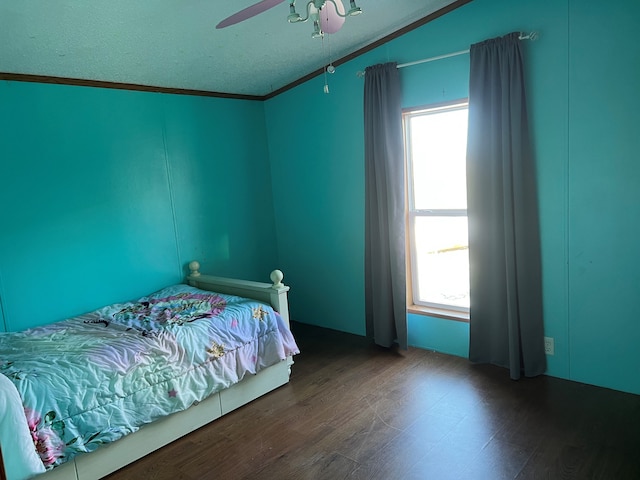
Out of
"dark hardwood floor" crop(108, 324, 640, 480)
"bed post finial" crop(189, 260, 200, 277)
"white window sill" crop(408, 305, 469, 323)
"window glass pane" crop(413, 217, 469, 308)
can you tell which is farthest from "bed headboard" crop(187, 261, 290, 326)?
"window glass pane" crop(413, 217, 469, 308)

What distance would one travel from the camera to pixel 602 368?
2873 millimetres

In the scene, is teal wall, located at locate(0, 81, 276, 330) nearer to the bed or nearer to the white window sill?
the bed

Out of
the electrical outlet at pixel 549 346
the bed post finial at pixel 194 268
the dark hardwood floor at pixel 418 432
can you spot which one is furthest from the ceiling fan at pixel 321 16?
the electrical outlet at pixel 549 346

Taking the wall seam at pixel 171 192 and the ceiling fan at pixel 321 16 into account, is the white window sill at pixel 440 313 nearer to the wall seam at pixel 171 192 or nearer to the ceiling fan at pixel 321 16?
the wall seam at pixel 171 192

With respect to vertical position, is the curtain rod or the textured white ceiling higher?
the textured white ceiling

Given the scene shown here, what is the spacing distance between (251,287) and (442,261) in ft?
5.09

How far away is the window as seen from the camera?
137 inches

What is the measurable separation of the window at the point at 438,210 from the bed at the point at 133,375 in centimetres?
125

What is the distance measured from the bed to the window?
1.25 meters

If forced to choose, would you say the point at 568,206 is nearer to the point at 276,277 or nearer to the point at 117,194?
the point at 276,277

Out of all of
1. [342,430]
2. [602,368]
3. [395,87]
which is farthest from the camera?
[395,87]

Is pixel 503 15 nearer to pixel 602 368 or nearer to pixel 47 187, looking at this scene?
pixel 602 368

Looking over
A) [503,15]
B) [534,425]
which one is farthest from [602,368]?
[503,15]

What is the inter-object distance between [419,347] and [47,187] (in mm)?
3016
